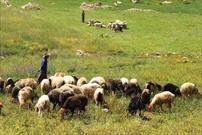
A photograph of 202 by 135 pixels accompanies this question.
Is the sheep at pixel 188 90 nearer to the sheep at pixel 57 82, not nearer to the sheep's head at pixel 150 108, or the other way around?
the sheep's head at pixel 150 108

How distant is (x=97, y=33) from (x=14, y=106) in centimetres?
3328

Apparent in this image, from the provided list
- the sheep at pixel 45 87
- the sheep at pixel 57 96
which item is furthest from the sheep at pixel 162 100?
the sheep at pixel 45 87

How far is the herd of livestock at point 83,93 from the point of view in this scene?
85.7ft

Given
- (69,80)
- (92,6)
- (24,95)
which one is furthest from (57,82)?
(92,6)

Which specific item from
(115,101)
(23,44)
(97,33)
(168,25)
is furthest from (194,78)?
(168,25)

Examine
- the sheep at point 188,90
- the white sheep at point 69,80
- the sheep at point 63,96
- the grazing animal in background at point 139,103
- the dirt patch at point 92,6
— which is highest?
the sheep at point 63,96

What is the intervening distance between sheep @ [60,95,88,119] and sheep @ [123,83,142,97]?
487 cm

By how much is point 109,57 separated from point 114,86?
47.4 ft

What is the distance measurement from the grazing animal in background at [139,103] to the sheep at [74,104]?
2.47 metres

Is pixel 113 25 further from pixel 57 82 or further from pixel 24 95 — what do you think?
pixel 24 95

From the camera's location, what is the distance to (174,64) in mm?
42312

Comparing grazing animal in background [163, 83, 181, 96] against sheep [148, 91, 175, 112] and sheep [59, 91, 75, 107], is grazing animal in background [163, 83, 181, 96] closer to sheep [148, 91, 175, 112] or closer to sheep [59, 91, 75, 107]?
sheep [148, 91, 175, 112]

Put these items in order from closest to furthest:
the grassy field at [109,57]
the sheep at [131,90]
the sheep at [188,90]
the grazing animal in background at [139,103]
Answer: the grassy field at [109,57] < the grazing animal in background at [139,103] < the sheep at [131,90] < the sheep at [188,90]

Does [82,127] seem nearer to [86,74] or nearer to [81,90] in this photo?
[81,90]
